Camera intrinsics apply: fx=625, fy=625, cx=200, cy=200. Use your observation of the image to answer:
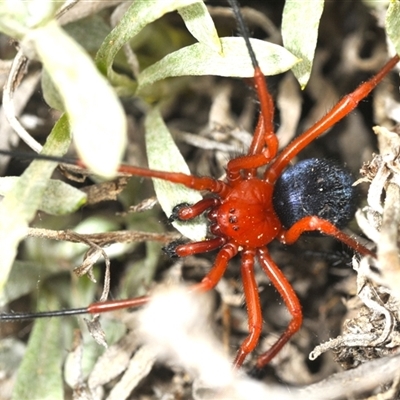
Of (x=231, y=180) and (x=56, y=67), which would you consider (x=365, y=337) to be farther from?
(x=56, y=67)

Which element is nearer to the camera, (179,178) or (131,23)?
(131,23)

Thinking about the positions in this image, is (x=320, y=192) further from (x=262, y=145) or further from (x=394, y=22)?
(x=394, y=22)

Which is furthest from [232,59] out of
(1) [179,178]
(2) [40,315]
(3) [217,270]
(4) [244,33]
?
(2) [40,315]

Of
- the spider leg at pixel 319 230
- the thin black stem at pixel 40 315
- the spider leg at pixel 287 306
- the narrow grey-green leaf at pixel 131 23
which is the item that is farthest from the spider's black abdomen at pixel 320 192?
the thin black stem at pixel 40 315

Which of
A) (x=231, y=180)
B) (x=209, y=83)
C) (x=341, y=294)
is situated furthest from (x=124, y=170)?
(x=341, y=294)

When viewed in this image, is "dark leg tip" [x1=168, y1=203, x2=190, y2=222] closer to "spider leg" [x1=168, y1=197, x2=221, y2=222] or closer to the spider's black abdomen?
"spider leg" [x1=168, y1=197, x2=221, y2=222]

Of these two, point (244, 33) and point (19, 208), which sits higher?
point (244, 33)
